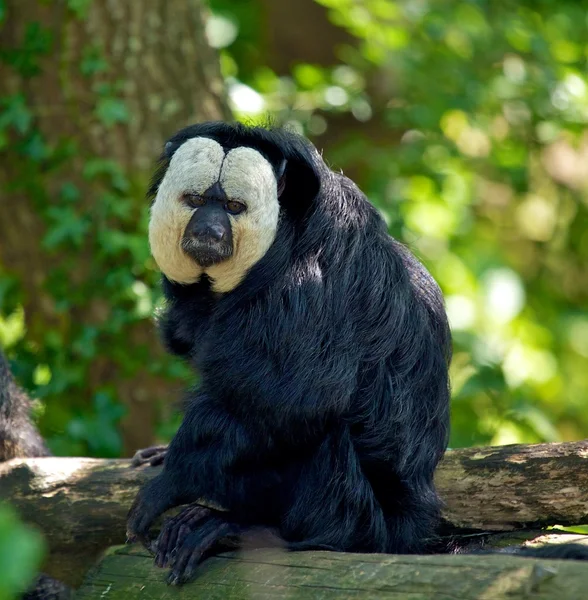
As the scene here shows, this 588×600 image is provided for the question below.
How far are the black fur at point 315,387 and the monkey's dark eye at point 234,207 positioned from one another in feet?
0.60

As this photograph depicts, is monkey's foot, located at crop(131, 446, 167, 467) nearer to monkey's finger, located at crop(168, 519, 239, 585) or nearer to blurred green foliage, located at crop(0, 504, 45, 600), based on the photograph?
monkey's finger, located at crop(168, 519, 239, 585)

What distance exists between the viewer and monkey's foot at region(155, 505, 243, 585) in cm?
359

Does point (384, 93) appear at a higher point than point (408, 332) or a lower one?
higher

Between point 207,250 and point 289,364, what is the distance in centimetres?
60

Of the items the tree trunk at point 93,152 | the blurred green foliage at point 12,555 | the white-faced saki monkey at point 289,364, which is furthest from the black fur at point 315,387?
the tree trunk at point 93,152

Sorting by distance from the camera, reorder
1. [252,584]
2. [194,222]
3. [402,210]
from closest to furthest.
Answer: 1. [252,584]
2. [194,222]
3. [402,210]

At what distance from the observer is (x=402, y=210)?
7621 millimetres

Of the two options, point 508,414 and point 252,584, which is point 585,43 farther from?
point 252,584

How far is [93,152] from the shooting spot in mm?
6508

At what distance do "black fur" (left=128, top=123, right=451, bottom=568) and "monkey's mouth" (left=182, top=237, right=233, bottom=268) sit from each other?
0.15 meters

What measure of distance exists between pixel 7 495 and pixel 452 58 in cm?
529

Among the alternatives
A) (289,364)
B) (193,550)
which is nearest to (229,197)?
(289,364)

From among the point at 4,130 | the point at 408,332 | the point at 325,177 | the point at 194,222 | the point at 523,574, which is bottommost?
the point at 523,574

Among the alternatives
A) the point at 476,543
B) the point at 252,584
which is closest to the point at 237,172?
the point at 252,584
